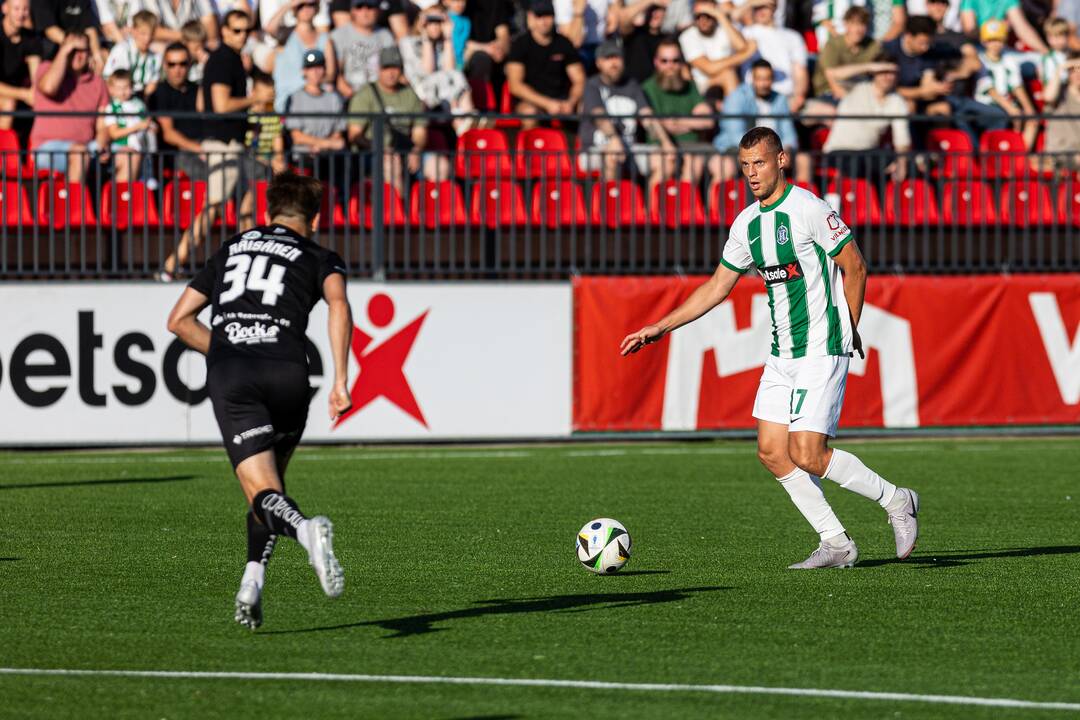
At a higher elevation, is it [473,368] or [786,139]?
[786,139]

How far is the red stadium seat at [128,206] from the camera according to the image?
53.4 ft

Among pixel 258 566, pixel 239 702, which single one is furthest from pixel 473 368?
Answer: pixel 239 702

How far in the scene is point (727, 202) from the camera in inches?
690

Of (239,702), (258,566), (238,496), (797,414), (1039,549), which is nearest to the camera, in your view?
(239,702)

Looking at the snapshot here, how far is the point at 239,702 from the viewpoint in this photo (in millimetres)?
6094

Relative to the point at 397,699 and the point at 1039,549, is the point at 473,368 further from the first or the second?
the point at 397,699

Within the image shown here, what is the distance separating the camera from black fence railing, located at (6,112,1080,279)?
53.4 feet

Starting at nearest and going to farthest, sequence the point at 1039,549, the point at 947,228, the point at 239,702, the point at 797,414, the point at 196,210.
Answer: the point at 239,702
the point at 797,414
the point at 1039,549
the point at 196,210
the point at 947,228

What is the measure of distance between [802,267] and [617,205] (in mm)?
7987

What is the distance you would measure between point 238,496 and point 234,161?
14.2 feet

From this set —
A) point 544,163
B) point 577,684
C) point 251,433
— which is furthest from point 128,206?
point 577,684

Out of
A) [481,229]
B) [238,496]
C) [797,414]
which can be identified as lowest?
[238,496]

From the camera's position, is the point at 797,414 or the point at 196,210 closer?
the point at 797,414

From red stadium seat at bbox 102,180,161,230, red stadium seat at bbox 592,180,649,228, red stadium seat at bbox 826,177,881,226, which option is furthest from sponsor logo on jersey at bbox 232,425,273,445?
red stadium seat at bbox 826,177,881,226
